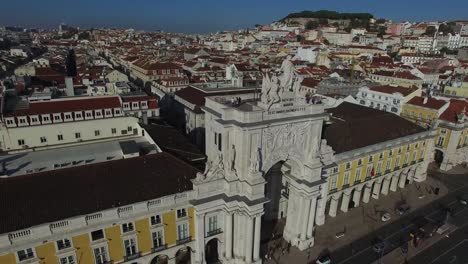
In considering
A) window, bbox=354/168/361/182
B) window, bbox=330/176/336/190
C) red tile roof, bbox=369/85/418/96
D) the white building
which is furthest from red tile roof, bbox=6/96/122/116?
red tile roof, bbox=369/85/418/96

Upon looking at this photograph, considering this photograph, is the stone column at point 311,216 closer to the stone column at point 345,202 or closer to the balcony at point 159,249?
the stone column at point 345,202

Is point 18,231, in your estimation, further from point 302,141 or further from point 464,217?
point 464,217

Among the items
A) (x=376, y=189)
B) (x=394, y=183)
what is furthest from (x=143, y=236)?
(x=394, y=183)

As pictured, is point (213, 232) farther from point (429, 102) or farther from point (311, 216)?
point (429, 102)

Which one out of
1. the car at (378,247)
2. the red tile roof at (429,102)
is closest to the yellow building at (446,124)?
the red tile roof at (429,102)

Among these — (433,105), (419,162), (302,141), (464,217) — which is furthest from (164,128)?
(433,105)

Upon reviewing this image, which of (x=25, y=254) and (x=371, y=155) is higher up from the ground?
(x=371, y=155)
